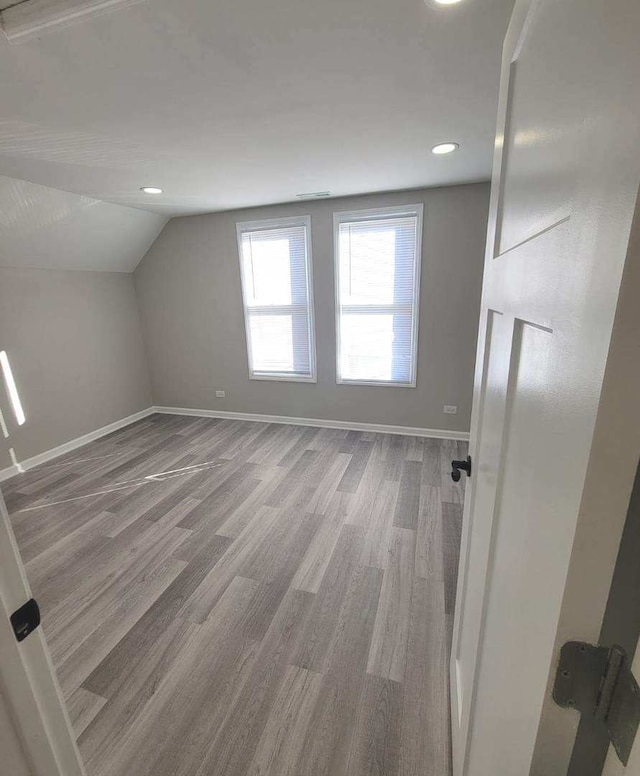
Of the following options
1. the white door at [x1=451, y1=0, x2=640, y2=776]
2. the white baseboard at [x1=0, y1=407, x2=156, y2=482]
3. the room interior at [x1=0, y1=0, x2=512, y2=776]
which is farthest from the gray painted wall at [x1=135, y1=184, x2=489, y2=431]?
the white door at [x1=451, y1=0, x2=640, y2=776]

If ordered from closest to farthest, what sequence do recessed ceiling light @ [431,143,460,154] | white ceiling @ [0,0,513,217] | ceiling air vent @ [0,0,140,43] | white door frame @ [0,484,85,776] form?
white door frame @ [0,484,85,776], ceiling air vent @ [0,0,140,43], white ceiling @ [0,0,513,217], recessed ceiling light @ [431,143,460,154]

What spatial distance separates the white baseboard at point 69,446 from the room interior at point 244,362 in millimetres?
21

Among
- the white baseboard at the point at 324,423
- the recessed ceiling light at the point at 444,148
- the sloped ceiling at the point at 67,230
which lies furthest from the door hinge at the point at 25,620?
the white baseboard at the point at 324,423

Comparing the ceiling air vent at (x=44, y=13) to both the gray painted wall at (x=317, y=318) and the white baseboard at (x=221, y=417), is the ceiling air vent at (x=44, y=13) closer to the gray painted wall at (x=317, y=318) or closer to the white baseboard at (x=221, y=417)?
the gray painted wall at (x=317, y=318)

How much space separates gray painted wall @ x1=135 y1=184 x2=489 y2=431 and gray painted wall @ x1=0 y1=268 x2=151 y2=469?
31 cm

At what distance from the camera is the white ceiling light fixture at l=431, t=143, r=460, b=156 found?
6.84 ft

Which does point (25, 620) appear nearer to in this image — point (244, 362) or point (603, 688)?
point (603, 688)

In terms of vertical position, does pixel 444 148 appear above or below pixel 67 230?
above

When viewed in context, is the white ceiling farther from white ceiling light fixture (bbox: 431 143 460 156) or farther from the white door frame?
the white door frame

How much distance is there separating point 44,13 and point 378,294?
2801 mm

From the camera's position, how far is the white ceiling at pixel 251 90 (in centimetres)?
110

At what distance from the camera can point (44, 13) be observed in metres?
1.01

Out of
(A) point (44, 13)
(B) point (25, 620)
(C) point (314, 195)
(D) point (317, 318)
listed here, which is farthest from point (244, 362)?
(B) point (25, 620)

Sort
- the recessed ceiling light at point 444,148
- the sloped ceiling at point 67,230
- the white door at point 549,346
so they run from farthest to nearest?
1. the sloped ceiling at point 67,230
2. the recessed ceiling light at point 444,148
3. the white door at point 549,346
